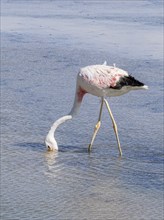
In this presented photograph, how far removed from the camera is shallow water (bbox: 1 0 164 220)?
22.9 feet

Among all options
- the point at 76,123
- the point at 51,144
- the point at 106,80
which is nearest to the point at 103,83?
the point at 106,80

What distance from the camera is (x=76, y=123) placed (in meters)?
9.71

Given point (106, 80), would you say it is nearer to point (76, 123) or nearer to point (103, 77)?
point (103, 77)

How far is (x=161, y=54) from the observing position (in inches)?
537

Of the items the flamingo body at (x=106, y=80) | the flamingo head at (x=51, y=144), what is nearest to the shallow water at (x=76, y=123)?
the flamingo head at (x=51, y=144)

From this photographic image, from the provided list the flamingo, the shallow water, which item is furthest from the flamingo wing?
the shallow water

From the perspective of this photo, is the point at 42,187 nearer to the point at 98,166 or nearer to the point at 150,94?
the point at 98,166

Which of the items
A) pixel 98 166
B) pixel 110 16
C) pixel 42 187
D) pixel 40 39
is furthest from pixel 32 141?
pixel 110 16

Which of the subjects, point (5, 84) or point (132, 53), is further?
point (132, 53)

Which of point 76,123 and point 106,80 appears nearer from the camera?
point 106,80

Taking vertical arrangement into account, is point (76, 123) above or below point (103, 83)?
below

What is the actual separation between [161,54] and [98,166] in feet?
19.1

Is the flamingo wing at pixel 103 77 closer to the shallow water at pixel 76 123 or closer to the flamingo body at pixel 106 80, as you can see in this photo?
the flamingo body at pixel 106 80

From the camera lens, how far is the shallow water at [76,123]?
697cm
